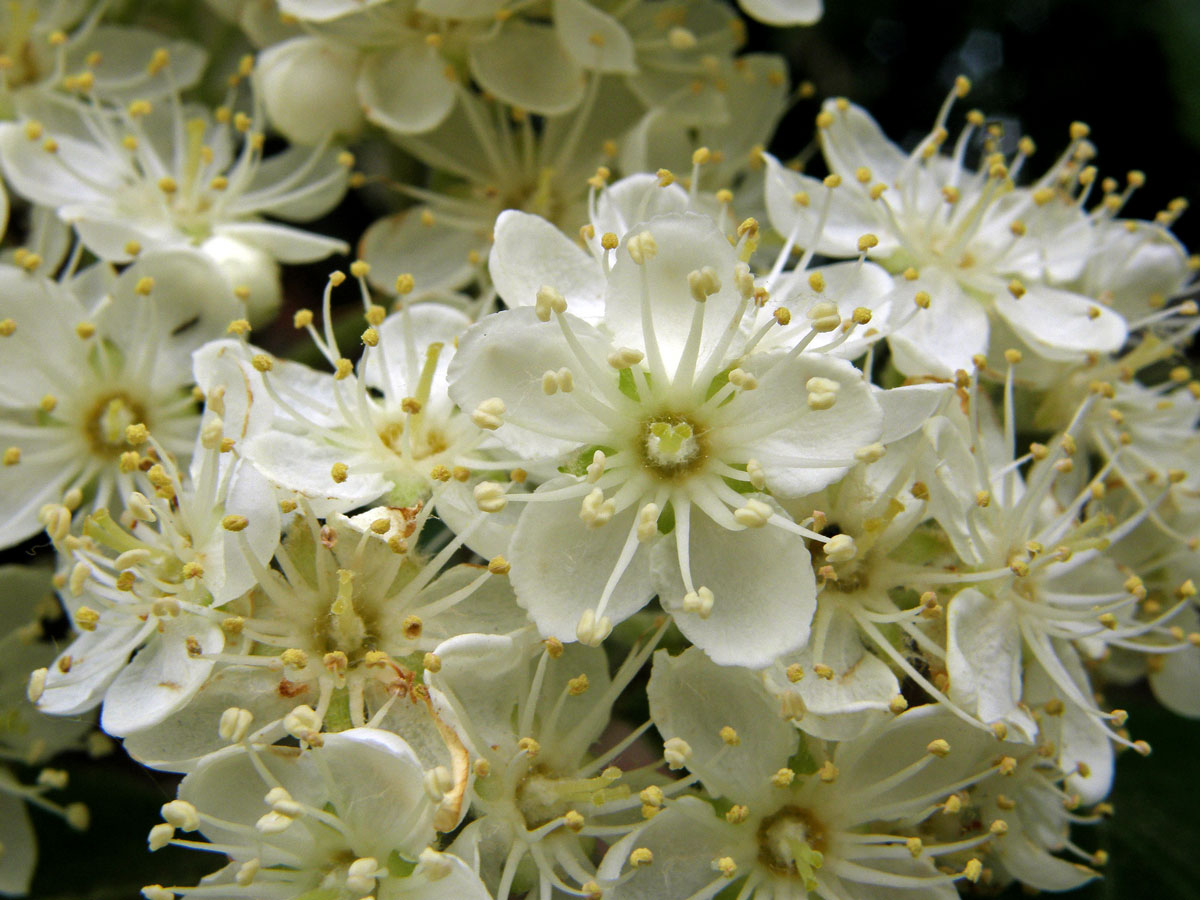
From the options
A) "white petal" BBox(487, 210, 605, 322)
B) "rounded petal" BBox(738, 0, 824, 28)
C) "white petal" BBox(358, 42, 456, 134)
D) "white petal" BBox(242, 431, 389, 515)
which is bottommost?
"white petal" BBox(242, 431, 389, 515)

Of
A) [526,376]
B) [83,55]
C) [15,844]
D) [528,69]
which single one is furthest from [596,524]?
[83,55]

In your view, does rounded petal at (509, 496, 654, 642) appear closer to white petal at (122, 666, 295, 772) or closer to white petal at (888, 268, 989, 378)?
white petal at (122, 666, 295, 772)

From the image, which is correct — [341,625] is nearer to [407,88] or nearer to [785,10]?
[407,88]

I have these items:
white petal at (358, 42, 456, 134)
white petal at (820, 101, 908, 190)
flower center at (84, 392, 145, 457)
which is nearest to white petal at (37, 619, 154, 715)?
flower center at (84, 392, 145, 457)

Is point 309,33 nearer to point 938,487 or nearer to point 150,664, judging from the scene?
point 150,664

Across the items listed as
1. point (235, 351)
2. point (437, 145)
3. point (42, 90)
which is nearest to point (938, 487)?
point (235, 351)

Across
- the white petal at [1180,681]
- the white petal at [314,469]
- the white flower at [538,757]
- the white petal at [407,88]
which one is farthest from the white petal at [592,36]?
the white petal at [1180,681]
